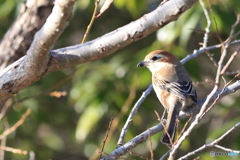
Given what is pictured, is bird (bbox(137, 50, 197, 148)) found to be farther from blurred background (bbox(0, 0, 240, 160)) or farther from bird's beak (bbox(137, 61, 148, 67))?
blurred background (bbox(0, 0, 240, 160))

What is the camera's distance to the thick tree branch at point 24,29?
4.34m

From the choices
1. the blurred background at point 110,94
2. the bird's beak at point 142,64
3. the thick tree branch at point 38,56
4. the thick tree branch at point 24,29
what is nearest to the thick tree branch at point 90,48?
the thick tree branch at point 38,56

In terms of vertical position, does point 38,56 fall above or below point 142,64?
above

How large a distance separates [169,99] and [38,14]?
1.72m

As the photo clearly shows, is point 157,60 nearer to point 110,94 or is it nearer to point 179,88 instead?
point 179,88

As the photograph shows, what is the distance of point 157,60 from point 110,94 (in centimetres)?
77

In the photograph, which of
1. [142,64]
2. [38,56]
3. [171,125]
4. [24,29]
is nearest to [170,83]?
[142,64]

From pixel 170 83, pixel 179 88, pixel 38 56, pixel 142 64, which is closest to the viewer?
pixel 38 56

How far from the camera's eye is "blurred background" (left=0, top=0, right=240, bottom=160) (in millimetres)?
4684

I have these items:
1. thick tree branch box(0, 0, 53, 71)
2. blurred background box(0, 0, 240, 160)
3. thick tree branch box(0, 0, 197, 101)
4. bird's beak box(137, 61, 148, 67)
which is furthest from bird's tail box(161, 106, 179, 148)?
thick tree branch box(0, 0, 53, 71)

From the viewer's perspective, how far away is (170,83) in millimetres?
4367

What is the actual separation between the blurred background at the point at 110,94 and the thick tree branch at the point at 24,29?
1.68ft

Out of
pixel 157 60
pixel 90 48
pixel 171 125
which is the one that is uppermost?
pixel 90 48

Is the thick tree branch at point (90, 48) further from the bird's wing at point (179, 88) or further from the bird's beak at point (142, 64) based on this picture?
the bird's beak at point (142, 64)
